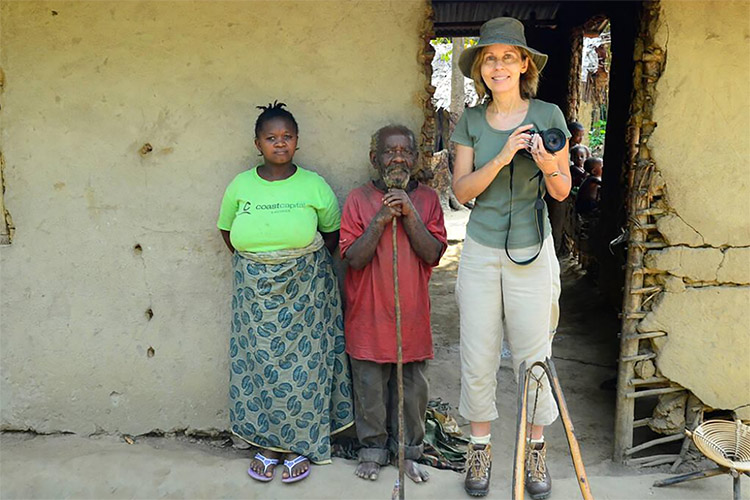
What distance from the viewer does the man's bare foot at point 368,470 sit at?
3.03m

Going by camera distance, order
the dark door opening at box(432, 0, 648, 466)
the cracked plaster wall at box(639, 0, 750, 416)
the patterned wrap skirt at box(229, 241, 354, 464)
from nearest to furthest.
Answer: the patterned wrap skirt at box(229, 241, 354, 464) < the cracked plaster wall at box(639, 0, 750, 416) < the dark door opening at box(432, 0, 648, 466)

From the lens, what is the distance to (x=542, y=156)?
2.41 meters

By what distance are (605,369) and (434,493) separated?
244 cm

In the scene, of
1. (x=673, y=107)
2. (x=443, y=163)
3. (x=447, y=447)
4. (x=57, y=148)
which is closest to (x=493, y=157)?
(x=673, y=107)

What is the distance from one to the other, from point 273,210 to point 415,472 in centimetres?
134

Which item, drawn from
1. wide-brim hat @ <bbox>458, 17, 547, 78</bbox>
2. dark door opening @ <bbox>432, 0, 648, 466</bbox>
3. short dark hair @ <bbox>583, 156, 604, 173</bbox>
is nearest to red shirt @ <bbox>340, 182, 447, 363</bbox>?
wide-brim hat @ <bbox>458, 17, 547, 78</bbox>

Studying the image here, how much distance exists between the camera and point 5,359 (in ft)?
11.2

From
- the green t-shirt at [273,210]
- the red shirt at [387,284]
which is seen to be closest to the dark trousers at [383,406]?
the red shirt at [387,284]

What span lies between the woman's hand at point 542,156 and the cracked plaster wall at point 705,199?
1068 millimetres

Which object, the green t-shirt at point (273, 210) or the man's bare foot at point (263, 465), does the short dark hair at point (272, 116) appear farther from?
the man's bare foot at point (263, 465)

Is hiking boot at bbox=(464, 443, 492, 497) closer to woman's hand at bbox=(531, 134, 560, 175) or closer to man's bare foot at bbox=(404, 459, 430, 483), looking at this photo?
man's bare foot at bbox=(404, 459, 430, 483)

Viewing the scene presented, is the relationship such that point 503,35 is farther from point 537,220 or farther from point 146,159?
point 146,159

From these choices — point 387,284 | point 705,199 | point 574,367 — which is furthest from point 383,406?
point 574,367

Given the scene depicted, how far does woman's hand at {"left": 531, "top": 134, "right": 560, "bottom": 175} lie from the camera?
2.40 m
